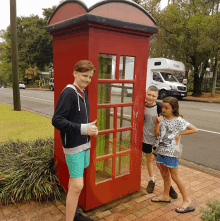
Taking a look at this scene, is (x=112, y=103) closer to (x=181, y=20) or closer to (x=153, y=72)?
(x=153, y=72)

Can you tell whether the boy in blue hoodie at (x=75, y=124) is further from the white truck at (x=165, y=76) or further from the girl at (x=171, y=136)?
the white truck at (x=165, y=76)

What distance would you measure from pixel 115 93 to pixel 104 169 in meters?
0.99

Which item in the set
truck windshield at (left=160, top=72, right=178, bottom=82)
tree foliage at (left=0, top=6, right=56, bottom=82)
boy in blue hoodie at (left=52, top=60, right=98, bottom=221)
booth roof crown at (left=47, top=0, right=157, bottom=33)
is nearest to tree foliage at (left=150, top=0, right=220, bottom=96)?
truck windshield at (left=160, top=72, right=178, bottom=82)

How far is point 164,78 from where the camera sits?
56.2ft

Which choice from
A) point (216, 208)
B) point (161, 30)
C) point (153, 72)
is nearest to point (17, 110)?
point (216, 208)

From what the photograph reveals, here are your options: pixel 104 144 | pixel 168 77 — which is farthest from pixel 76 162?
pixel 168 77

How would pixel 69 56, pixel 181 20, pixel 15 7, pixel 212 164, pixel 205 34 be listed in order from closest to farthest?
pixel 69 56, pixel 212 164, pixel 15 7, pixel 205 34, pixel 181 20

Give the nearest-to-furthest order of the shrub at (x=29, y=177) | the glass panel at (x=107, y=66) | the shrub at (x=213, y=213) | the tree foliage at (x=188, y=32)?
the shrub at (x=213, y=213)
the glass panel at (x=107, y=66)
the shrub at (x=29, y=177)
the tree foliage at (x=188, y=32)

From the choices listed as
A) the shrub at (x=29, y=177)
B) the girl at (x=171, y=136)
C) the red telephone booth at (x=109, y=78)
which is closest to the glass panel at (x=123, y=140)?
the red telephone booth at (x=109, y=78)

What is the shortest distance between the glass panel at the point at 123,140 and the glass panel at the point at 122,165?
4.5 inches

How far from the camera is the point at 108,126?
2.80 meters

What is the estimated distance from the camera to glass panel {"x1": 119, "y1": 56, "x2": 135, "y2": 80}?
2670 millimetres

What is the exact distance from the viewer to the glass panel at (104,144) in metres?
2.77

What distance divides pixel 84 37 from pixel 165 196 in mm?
2296
